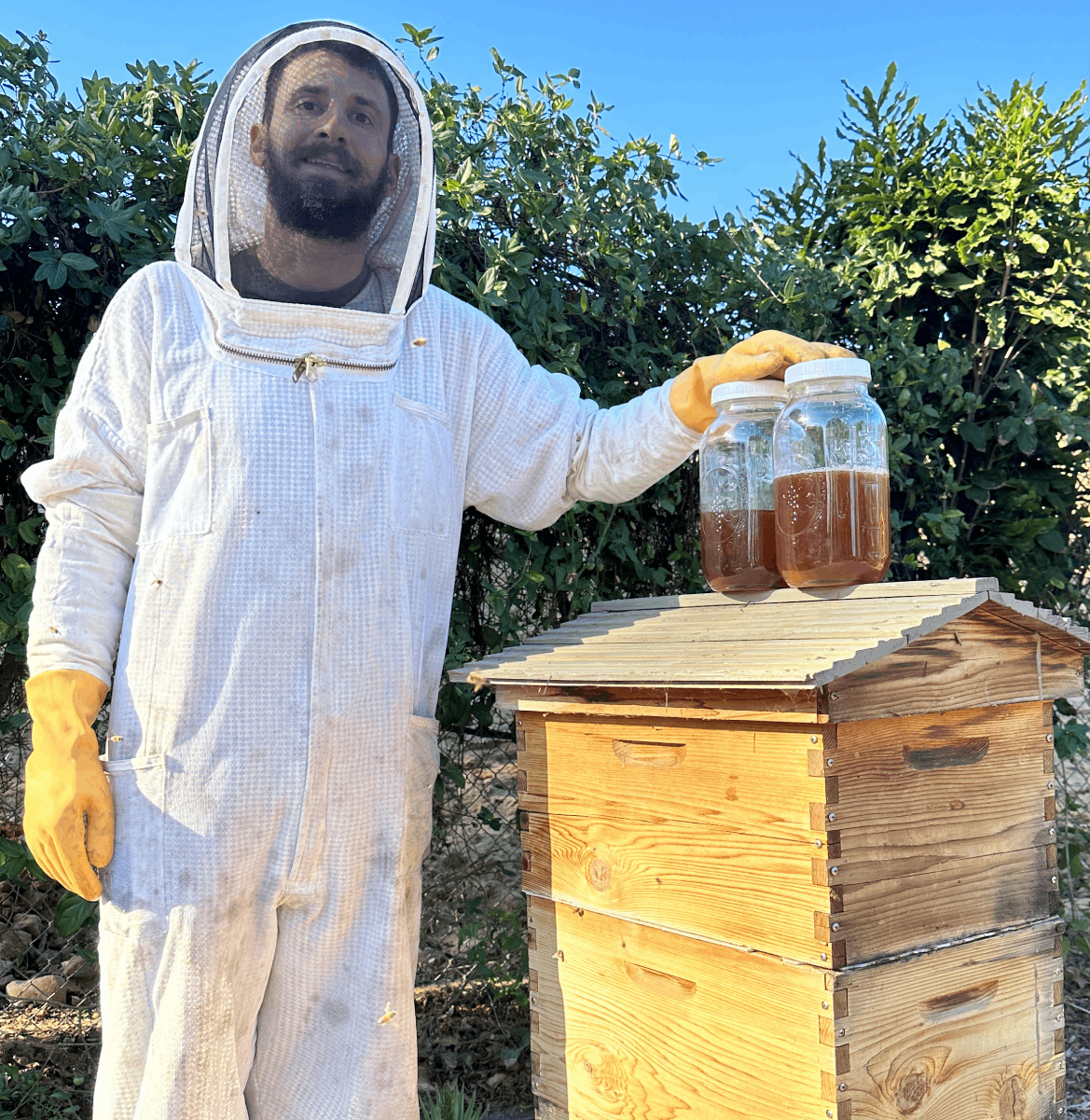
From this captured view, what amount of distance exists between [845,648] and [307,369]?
103 centimetres

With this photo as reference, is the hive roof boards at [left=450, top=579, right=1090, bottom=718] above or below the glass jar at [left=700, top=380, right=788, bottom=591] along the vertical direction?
below

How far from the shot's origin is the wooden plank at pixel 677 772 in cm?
158

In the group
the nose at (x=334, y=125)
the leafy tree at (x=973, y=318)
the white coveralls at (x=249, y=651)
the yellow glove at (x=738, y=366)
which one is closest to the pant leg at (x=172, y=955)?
the white coveralls at (x=249, y=651)

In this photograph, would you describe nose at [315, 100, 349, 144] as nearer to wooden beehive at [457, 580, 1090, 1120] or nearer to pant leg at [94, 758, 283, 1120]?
wooden beehive at [457, 580, 1090, 1120]

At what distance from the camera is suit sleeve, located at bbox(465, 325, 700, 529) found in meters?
2.13

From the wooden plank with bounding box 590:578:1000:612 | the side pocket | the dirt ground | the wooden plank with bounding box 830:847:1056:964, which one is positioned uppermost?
the wooden plank with bounding box 590:578:1000:612

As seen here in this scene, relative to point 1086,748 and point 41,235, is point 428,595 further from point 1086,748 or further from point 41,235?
point 1086,748

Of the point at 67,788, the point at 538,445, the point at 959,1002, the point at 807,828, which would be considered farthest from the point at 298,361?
the point at 959,1002

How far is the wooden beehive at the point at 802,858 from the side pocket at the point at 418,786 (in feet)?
0.54

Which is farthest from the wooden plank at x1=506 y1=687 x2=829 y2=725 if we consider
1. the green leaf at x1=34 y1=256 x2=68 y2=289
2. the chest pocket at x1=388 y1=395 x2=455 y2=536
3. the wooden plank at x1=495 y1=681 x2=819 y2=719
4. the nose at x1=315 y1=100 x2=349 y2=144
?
the green leaf at x1=34 y1=256 x2=68 y2=289

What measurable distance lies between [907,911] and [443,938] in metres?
1.99

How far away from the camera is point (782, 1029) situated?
160 centimetres

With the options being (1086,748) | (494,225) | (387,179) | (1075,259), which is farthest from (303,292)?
(1086,748)

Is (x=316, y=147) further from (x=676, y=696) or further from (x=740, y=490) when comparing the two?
(x=676, y=696)
